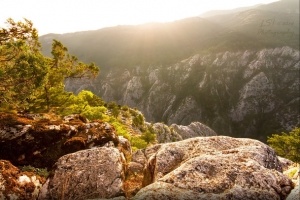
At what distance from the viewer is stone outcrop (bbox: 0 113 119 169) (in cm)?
1312

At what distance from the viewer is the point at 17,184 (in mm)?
9852

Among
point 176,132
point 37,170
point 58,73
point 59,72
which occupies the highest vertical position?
point 59,72

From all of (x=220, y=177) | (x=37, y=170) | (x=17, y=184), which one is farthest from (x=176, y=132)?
(x=17, y=184)

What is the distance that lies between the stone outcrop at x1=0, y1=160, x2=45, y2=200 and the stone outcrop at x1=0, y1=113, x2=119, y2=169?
96.9 inches

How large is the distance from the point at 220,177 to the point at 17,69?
14.0 meters

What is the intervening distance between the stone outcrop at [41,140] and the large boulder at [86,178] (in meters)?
2.61

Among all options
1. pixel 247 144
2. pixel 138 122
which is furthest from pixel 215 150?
pixel 138 122

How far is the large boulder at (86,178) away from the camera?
9.83 metres

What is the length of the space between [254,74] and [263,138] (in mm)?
63851

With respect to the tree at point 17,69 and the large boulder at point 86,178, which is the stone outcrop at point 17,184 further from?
the tree at point 17,69

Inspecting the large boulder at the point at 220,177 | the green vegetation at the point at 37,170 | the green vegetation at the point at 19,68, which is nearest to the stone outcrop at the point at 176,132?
the green vegetation at the point at 19,68

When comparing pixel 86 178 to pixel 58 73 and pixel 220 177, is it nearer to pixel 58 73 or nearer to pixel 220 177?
pixel 220 177

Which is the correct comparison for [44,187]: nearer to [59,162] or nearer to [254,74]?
[59,162]

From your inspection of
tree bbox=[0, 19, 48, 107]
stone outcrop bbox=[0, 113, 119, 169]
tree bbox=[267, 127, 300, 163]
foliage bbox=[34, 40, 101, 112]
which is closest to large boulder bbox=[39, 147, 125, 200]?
stone outcrop bbox=[0, 113, 119, 169]
